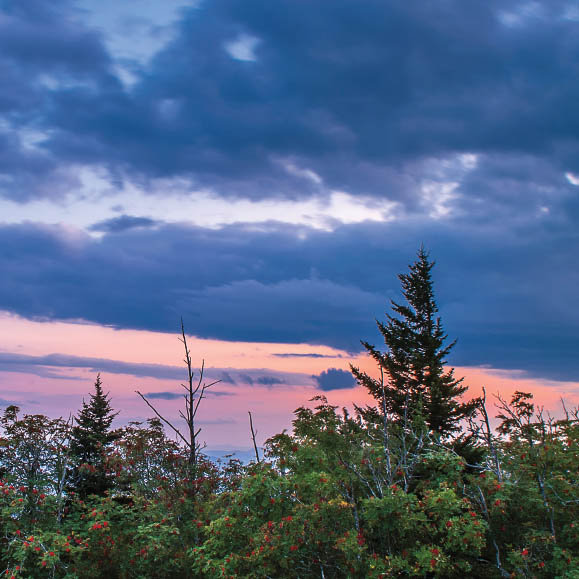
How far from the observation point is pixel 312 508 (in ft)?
38.4

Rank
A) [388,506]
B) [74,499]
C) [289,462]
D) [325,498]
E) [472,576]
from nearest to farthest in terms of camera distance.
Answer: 1. [388,506]
2. [325,498]
3. [472,576]
4. [289,462]
5. [74,499]

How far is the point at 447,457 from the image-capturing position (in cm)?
1237

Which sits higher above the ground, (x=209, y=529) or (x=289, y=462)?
(x=289, y=462)

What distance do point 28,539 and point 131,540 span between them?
Result: 9.76 feet

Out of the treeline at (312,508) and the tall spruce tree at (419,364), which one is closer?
the treeline at (312,508)

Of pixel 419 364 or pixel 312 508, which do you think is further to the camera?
pixel 419 364

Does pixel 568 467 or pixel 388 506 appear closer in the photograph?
pixel 388 506

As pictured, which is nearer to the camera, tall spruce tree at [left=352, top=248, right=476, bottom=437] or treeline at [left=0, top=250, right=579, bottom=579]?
treeline at [left=0, top=250, right=579, bottom=579]

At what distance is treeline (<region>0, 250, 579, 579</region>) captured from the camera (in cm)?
1092

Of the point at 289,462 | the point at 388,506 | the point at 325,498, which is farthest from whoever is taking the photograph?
the point at 289,462

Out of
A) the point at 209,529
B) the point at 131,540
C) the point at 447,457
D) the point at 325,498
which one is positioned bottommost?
the point at 131,540

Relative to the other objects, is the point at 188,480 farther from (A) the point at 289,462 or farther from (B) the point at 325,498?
(B) the point at 325,498

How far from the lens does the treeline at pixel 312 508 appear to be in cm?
1092

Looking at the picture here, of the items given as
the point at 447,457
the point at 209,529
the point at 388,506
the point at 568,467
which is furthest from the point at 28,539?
the point at 568,467
